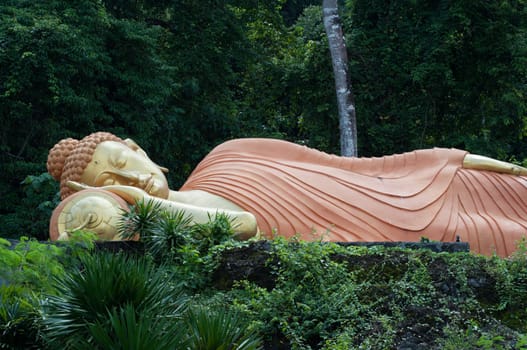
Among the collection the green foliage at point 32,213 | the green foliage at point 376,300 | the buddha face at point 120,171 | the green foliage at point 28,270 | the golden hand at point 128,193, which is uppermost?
the buddha face at point 120,171

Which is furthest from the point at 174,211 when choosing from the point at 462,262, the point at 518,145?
the point at 518,145

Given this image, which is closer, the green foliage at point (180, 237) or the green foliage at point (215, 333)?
the green foliage at point (215, 333)

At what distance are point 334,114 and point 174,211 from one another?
857 cm

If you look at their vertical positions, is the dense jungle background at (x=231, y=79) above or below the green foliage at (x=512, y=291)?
above

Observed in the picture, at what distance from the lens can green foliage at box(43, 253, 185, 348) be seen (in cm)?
519

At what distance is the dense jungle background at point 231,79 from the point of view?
41.9 feet

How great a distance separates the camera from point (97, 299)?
5.22m

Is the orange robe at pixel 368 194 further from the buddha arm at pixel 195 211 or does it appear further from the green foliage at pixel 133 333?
the green foliage at pixel 133 333

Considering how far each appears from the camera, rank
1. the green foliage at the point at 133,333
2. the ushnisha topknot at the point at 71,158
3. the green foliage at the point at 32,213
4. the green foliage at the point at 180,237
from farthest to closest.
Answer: the green foliage at the point at 32,213 < the ushnisha topknot at the point at 71,158 < the green foliage at the point at 180,237 < the green foliage at the point at 133,333

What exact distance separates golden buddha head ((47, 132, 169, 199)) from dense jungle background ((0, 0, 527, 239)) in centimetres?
341

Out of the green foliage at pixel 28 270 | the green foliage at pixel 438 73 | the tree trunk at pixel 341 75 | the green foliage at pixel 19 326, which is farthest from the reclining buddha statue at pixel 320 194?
the green foliage at pixel 438 73

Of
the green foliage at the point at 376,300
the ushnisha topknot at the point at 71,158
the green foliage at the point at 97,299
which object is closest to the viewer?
the green foliage at the point at 97,299

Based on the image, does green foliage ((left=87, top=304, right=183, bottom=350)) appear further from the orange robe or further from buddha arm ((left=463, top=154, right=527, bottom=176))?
buddha arm ((left=463, top=154, right=527, bottom=176))

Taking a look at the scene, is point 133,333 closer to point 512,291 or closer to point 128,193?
point 512,291
